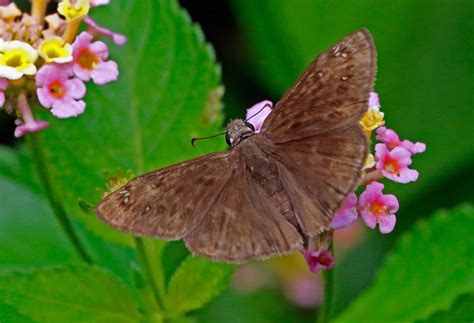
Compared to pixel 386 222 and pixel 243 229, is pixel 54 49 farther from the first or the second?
pixel 386 222

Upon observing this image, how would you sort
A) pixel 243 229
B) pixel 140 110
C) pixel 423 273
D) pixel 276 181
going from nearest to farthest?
1. pixel 243 229
2. pixel 276 181
3. pixel 423 273
4. pixel 140 110

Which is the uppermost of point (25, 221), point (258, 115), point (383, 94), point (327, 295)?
point (258, 115)

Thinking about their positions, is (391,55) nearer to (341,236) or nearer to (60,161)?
(341,236)

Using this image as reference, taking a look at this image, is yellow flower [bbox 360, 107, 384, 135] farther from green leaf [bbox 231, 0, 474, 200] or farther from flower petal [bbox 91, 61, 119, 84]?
green leaf [bbox 231, 0, 474, 200]

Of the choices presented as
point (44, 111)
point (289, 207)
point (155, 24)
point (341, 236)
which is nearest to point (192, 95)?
point (155, 24)

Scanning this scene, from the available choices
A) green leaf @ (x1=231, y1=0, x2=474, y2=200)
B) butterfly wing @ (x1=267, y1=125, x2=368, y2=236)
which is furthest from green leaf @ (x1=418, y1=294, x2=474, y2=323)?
green leaf @ (x1=231, y1=0, x2=474, y2=200)

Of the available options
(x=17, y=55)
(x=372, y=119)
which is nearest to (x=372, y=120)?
(x=372, y=119)
